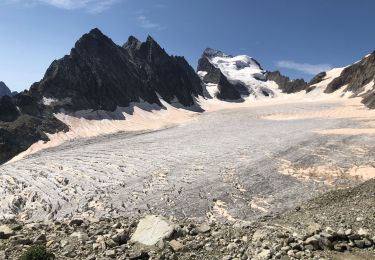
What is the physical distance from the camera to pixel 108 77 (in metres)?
92.4

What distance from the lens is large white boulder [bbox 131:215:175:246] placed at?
1603cm

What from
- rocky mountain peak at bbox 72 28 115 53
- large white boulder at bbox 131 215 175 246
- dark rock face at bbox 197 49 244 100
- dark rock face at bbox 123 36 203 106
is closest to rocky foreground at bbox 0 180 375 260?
large white boulder at bbox 131 215 175 246

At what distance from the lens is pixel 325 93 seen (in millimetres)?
139500

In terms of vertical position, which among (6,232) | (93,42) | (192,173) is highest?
(93,42)

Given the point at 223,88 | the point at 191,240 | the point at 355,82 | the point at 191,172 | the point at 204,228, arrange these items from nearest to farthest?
the point at 191,240
the point at 204,228
the point at 191,172
the point at 355,82
the point at 223,88

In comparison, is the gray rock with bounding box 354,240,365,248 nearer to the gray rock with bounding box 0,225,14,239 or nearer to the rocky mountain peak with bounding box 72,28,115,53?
the gray rock with bounding box 0,225,14,239

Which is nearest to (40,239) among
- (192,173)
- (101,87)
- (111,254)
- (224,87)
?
(111,254)

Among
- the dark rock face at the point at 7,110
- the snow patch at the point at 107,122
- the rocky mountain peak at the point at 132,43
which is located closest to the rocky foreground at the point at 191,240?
the snow patch at the point at 107,122

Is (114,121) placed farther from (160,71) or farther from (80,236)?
(80,236)

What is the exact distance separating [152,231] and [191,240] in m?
1.61

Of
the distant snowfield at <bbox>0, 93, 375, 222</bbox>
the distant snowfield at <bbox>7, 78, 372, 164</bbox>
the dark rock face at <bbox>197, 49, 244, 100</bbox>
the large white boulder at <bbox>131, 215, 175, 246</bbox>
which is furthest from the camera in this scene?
the dark rock face at <bbox>197, 49, 244, 100</bbox>

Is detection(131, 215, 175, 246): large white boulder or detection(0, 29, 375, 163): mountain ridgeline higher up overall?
detection(0, 29, 375, 163): mountain ridgeline

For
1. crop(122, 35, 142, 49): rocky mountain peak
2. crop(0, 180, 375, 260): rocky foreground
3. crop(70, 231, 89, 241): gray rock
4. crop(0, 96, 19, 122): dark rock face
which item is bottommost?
crop(0, 180, 375, 260): rocky foreground

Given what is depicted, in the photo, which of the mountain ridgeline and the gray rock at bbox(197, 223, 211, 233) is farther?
the mountain ridgeline
